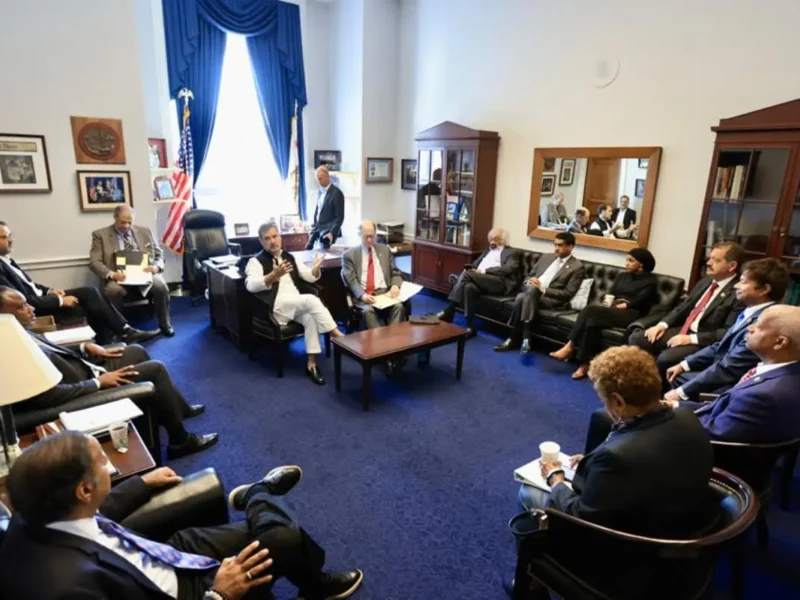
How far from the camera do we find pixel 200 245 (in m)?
5.82

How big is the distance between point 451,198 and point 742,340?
375cm

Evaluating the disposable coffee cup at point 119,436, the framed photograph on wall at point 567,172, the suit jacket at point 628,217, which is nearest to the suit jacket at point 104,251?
the disposable coffee cup at point 119,436

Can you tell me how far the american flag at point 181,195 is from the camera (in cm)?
589

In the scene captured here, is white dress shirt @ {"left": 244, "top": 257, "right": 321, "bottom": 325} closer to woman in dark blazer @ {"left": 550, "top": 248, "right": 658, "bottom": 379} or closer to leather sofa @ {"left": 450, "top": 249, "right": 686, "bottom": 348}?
leather sofa @ {"left": 450, "top": 249, "right": 686, "bottom": 348}

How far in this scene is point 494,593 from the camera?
2.05 m

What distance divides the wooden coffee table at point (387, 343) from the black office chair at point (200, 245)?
9.05ft

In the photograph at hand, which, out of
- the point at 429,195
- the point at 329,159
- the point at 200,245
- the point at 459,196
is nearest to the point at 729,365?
the point at 459,196

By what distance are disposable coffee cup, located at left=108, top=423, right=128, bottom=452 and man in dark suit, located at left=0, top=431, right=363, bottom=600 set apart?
36 centimetres

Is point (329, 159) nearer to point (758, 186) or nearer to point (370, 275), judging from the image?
point (370, 275)

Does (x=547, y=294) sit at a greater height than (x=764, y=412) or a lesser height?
lesser

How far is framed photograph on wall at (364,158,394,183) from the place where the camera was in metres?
6.88

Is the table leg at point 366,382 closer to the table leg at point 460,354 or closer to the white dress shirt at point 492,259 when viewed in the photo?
the table leg at point 460,354

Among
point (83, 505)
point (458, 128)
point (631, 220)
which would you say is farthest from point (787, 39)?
point (83, 505)

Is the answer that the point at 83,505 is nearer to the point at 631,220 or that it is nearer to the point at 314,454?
the point at 314,454
